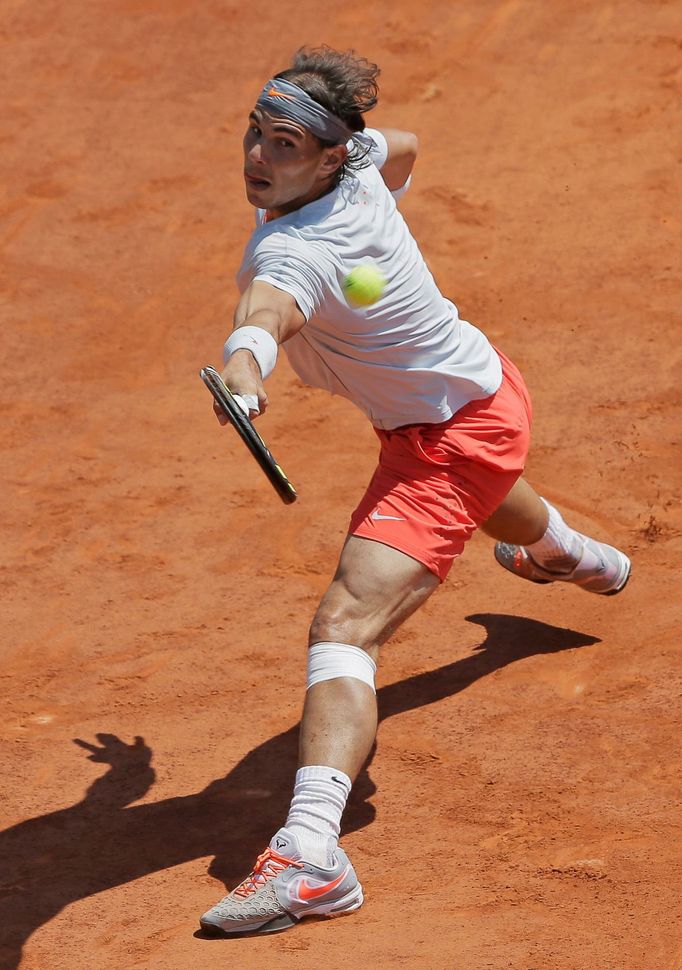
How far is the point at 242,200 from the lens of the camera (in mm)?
8633

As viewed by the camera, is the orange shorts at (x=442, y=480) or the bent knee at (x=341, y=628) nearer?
the bent knee at (x=341, y=628)

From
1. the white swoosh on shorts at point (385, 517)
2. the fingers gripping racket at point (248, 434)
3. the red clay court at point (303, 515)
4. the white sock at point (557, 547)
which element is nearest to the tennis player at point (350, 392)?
the white swoosh on shorts at point (385, 517)

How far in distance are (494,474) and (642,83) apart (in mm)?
5749

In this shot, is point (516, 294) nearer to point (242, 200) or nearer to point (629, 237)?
point (629, 237)

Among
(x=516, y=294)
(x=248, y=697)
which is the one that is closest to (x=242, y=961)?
(x=248, y=697)

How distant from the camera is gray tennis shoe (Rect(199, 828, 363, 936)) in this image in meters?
3.53

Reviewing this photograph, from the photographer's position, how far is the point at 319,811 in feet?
11.9

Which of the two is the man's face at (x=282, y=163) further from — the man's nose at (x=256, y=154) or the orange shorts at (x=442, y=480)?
the orange shorts at (x=442, y=480)

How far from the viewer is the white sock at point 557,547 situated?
4.84m

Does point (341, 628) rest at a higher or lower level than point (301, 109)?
lower

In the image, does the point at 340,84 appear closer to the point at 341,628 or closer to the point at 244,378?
the point at 244,378

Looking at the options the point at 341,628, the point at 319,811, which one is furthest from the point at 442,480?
the point at 319,811

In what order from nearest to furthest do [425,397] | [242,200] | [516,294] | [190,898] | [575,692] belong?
[190,898]
[425,397]
[575,692]
[516,294]
[242,200]

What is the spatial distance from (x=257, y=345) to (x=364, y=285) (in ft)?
1.84
